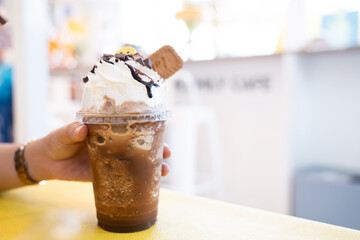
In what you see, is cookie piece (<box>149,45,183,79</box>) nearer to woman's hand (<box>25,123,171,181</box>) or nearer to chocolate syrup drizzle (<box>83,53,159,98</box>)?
chocolate syrup drizzle (<box>83,53,159,98</box>)

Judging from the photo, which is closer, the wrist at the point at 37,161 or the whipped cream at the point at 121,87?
the whipped cream at the point at 121,87

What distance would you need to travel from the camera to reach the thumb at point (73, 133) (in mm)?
671

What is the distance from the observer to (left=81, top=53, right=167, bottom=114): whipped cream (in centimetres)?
64

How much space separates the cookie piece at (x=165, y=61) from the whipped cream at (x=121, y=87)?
0.03 metres

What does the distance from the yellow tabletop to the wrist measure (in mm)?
53

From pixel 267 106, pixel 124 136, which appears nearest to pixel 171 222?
pixel 124 136

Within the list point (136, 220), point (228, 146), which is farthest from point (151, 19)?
point (136, 220)

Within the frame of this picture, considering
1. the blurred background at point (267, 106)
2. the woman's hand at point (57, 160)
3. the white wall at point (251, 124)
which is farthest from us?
the white wall at point (251, 124)

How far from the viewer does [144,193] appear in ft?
2.20

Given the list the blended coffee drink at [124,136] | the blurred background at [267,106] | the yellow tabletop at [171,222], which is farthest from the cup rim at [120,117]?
the blurred background at [267,106]

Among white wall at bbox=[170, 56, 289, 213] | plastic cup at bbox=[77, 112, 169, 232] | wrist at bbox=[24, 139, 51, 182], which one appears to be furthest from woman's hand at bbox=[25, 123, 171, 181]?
white wall at bbox=[170, 56, 289, 213]

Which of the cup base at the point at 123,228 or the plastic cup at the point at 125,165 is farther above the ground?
the plastic cup at the point at 125,165

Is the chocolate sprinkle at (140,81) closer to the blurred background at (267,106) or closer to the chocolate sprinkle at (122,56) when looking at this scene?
the chocolate sprinkle at (122,56)

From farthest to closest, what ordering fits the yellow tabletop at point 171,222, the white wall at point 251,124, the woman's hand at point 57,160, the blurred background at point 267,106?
the white wall at point 251,124 → the blurred background at point 267,106 → the woman's hand at point 57,160 → the yellow tabletop at point 171,222
